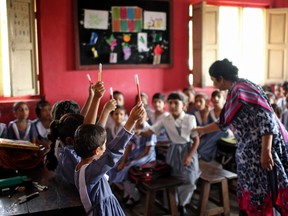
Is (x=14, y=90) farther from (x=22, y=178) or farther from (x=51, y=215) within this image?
(x=51, y=215)

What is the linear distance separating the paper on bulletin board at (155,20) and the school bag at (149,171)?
7.83 ft

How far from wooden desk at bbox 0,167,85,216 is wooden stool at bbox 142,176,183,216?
120 cm

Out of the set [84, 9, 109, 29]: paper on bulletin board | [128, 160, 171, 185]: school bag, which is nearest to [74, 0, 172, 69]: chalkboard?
[84, 9, 109, 29]: paper on bulletin board

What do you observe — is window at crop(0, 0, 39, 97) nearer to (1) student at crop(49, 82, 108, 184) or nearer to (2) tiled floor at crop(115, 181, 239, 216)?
(2) tiled floor at crop(115, 181, 239, 216)

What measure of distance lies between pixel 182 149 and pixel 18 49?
2.38 m

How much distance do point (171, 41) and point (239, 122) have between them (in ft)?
10.3

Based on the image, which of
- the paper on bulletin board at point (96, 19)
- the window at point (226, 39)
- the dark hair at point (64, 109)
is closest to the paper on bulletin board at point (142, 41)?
the paper on bulletin board at point (96, 19)

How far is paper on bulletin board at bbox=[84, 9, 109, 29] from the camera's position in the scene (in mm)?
4798

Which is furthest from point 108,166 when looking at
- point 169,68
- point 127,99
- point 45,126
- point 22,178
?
point 169,68

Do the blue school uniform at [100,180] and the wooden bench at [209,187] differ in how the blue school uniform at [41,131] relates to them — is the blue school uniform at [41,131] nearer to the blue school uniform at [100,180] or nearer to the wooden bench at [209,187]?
the wooden bench at [209,187]

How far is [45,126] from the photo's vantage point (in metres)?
3.93

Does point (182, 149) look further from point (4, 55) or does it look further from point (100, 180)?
point (4, 55)

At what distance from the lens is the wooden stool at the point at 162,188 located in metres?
3.10

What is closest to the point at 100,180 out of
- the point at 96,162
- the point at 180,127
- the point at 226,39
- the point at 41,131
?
the point at 96,162
